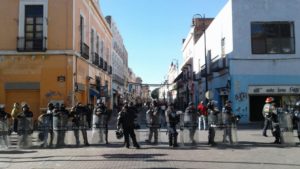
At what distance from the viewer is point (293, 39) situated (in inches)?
1025

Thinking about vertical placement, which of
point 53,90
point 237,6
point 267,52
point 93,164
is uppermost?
point 237,6

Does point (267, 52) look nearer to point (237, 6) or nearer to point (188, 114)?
point (237, 6)

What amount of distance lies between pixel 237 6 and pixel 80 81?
11602mm

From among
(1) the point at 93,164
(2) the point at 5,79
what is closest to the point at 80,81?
(2) the point at 5,79

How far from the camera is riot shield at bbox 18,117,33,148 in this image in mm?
14703

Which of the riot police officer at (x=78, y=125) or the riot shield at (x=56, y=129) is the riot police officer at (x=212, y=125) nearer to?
the riot police officer at (x=78, y=125)

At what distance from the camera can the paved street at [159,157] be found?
10414 millimetres

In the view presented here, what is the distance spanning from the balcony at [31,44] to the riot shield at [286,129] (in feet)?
49.7

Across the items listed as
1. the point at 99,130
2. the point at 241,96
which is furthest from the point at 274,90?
the point at 99,130

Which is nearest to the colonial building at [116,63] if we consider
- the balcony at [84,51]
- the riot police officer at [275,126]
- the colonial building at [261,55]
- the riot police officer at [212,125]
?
the balcony at [84,51]

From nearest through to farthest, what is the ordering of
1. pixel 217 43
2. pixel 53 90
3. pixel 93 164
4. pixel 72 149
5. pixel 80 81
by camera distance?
1. pixel 93 164
2. pixel 72 149
3. pixel 53 90
4. pixel 80 81
5. pixel 217 43

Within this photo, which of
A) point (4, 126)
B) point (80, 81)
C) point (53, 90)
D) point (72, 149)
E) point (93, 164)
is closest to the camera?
point (93, 164)

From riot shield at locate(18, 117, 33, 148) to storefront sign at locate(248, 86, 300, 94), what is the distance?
15.6 m

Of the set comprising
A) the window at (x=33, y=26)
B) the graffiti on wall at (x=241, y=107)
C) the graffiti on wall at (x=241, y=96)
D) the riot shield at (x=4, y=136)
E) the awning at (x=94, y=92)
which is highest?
the window at (x=33, y=26)
